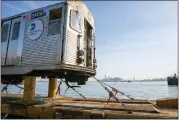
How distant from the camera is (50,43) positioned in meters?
10.0

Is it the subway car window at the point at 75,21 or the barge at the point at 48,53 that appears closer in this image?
the barge at the point at 48,53

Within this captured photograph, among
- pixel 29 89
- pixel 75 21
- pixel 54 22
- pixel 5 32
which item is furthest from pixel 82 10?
pixel 29 89

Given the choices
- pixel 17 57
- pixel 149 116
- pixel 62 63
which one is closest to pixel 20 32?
pixel 17 57

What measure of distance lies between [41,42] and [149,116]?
6.70 m

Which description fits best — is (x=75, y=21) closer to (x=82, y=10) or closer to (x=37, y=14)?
(x=82, y=10)

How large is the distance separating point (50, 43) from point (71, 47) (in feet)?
3.60

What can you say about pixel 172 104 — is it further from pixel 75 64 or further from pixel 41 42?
pixel 41 42

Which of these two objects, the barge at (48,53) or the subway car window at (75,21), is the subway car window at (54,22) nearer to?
the barge at (48,53)

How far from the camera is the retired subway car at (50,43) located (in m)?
9.79

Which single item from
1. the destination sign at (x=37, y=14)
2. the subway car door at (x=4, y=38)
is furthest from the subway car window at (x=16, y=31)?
the destination sign at (x=37, y=14)

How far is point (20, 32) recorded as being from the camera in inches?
446

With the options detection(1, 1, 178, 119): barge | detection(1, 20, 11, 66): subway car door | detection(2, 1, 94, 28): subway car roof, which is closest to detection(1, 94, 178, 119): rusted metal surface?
detection(1, 1, 178, 119): barge

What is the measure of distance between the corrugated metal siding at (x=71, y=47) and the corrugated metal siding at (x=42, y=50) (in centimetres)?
46

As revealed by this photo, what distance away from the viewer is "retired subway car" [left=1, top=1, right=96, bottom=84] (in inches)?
385
